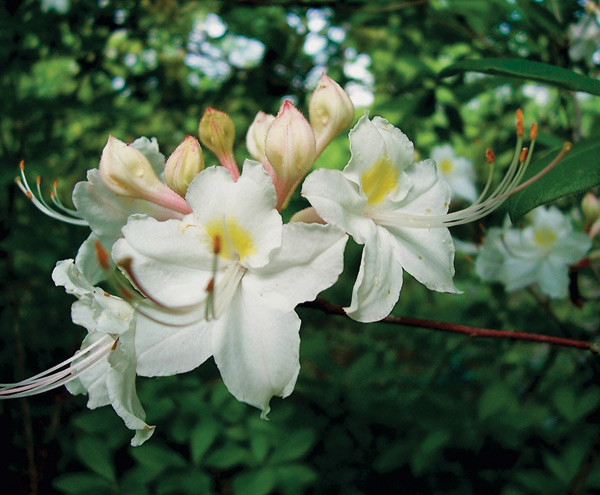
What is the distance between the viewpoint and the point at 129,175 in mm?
897

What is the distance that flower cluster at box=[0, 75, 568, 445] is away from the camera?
2.48ft

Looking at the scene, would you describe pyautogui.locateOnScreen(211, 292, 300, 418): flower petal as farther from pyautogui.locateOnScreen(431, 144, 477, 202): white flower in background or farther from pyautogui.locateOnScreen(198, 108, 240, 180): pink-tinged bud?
pyautogui.locateOnScreen(431, 144, 477, 202): white flower in background

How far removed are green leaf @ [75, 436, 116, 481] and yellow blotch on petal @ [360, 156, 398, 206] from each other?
1088 mm

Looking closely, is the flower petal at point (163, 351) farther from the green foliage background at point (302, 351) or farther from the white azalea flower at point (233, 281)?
the green foliage background at point (302, 351)

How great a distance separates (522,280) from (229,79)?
1377 mm

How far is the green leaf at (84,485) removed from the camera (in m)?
1.40

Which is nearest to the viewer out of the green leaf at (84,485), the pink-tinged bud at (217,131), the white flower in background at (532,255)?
the pink-tinged bud at (217,131)

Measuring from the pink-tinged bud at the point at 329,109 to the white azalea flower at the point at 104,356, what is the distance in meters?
0.45

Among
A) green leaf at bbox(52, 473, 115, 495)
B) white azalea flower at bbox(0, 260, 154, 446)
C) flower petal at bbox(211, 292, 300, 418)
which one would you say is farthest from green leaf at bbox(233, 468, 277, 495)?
flower petal at bbox(211, 292, 300, 418)

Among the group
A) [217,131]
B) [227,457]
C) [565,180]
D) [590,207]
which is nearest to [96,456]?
[227,457]

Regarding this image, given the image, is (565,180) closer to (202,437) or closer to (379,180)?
(379,180)

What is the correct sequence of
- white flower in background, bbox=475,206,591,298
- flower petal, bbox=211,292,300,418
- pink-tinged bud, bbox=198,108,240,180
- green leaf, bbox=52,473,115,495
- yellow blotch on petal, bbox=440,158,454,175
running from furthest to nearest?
yellow blotch on petal, bbox=440,158,454,175 < white flower in background, bbox=475,206,591,298 < green leaf, bbox=52,473,115,495 < pink-tinged bud, bbox=198,108,240,180 < flower petal, bbox=211,292,300,418

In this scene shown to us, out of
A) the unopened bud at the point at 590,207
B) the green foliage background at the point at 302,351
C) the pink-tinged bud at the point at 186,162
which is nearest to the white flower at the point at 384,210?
the pink-tinged bud at the point at 186,162

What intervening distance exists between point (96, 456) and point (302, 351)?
843mm
